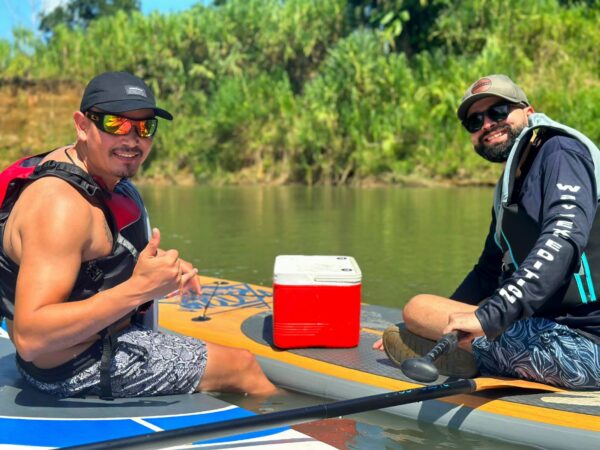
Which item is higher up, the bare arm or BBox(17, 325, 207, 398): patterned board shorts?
the bare arm

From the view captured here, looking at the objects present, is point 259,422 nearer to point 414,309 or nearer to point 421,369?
point 421,369

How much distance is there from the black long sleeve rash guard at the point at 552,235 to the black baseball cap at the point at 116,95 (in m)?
1.53

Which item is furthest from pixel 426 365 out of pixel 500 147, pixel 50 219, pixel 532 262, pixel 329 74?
pixel 329 74

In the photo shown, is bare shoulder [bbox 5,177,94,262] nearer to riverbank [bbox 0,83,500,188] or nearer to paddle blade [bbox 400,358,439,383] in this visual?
paddle blade [bbox 400,358,439,383]

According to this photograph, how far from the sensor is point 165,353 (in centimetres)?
312

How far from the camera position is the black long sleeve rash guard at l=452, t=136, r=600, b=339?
9.34ft

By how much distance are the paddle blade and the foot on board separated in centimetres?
85

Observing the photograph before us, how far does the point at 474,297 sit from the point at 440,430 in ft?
2.51

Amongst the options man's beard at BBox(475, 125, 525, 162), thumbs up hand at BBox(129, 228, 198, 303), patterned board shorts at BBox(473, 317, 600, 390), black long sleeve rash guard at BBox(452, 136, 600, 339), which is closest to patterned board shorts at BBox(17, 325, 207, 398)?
thumbs up hand at BBox(129, 228, 198, 303)

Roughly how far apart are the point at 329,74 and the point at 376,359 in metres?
24.7

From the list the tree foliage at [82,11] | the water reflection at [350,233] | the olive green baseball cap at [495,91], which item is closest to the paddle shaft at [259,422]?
the olive green baseball cap at [495,91]

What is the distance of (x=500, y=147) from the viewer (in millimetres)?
3363

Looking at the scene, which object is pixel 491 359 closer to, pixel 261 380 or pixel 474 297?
pixel 474 297

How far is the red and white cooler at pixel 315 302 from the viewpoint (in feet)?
12.9
